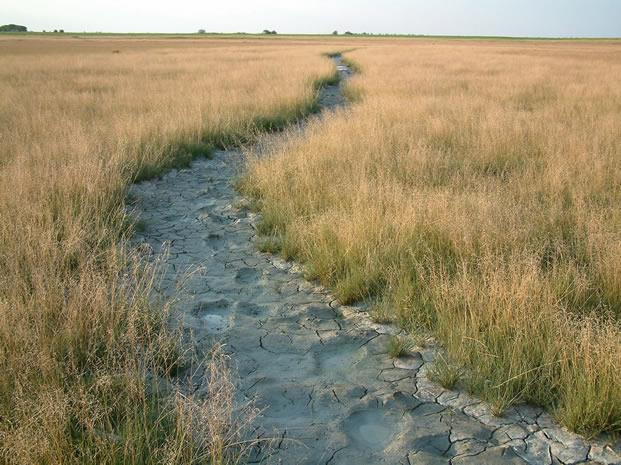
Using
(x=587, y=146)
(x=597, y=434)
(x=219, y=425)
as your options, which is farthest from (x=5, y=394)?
(x=587, y=146)

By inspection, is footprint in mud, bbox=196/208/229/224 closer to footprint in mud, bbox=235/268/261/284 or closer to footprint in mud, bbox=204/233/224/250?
footprint in mud, bbox=204/233/224/250

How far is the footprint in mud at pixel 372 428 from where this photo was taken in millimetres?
2699

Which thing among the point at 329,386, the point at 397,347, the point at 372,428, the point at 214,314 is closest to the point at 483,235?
the point at 397,347

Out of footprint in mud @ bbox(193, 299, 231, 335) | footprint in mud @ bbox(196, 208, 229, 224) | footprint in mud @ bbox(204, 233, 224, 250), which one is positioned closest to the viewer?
footprint in mud @ bbox(193, 299, 231, 335)

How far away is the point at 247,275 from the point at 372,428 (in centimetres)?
240

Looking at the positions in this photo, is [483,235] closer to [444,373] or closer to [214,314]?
[444,373]

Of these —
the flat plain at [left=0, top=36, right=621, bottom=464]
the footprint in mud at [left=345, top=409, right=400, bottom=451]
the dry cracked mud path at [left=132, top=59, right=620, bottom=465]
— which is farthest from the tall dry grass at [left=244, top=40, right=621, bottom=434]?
the footprint in mud at [left=345, top=409, right=400, bottom=451]

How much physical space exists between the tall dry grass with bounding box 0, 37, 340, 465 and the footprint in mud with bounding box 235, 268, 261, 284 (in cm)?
Answer: 82

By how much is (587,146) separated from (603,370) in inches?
254

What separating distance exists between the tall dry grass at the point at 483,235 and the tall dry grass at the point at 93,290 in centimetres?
156

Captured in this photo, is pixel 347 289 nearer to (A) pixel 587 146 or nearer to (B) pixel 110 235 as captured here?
(B) pixel 110 235

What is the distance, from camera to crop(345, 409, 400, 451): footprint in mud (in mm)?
2699

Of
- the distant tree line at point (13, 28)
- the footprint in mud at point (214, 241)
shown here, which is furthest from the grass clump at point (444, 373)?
the distant tree line at point (13, 28)

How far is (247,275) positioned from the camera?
491 centimetres
